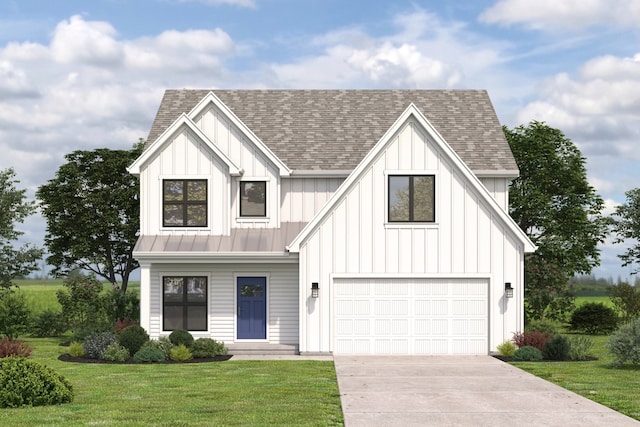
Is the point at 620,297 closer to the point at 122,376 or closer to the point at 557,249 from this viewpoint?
the point at 557,249

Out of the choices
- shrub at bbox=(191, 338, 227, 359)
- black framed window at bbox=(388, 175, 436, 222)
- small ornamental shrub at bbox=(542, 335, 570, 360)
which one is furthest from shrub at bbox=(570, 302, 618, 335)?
shrub at bbox=(191, 338, 227, 359)

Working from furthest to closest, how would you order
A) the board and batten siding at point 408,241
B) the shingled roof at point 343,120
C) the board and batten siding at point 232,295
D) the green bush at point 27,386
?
the shingled roof at point 343,120, the board and batten siding at point 232,295, the board and batten siding at point 408,241, the green bush at point 27,386

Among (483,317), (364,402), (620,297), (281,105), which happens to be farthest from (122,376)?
(620,297)

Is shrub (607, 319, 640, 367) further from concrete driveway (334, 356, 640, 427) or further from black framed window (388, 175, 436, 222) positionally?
black framed window (388, 175, 436, 222)

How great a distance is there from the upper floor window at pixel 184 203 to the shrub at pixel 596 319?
66.8 feet

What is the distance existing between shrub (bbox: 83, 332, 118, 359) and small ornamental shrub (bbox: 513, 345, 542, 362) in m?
12.6

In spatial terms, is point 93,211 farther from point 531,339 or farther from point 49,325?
point 531,339

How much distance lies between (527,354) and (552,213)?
47.6 feet

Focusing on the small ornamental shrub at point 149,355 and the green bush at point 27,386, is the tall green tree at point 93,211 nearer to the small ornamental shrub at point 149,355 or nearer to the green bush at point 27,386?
the small ornamental shrub at point 149,355

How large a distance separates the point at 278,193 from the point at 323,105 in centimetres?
610

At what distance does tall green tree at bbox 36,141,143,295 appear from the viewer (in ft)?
131

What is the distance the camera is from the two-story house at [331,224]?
26219 millimetres

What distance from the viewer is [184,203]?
95.3ft

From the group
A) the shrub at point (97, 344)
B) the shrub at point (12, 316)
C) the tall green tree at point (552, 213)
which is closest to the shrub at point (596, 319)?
the tall green tree at point (552, 213)
